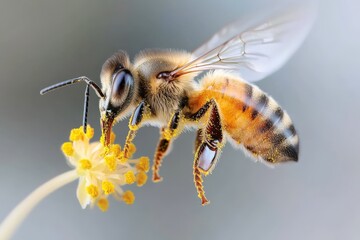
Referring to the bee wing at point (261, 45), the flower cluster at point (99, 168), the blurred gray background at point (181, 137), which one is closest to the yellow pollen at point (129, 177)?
the flower cluster at point (99, 168)

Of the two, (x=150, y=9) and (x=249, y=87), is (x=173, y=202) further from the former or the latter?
(x=249, y=87)

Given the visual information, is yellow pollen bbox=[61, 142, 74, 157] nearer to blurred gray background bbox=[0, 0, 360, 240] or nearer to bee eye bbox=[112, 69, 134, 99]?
bee eye bbox=[112, 69, 134, 99]

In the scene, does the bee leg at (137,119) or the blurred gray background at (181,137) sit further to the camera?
the blurred gray background at (181,137)

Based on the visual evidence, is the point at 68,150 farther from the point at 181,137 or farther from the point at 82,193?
the point at 181,137

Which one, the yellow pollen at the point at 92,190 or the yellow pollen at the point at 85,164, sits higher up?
the yellow pollen at the point at 85,164

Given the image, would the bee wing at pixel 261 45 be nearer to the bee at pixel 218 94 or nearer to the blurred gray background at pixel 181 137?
the bee at pixel 218 94

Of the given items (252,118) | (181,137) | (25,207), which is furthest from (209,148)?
(181,137)

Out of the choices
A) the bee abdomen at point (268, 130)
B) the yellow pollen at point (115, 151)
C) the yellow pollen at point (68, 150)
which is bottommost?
the bee abdomen at point (268, 130)
